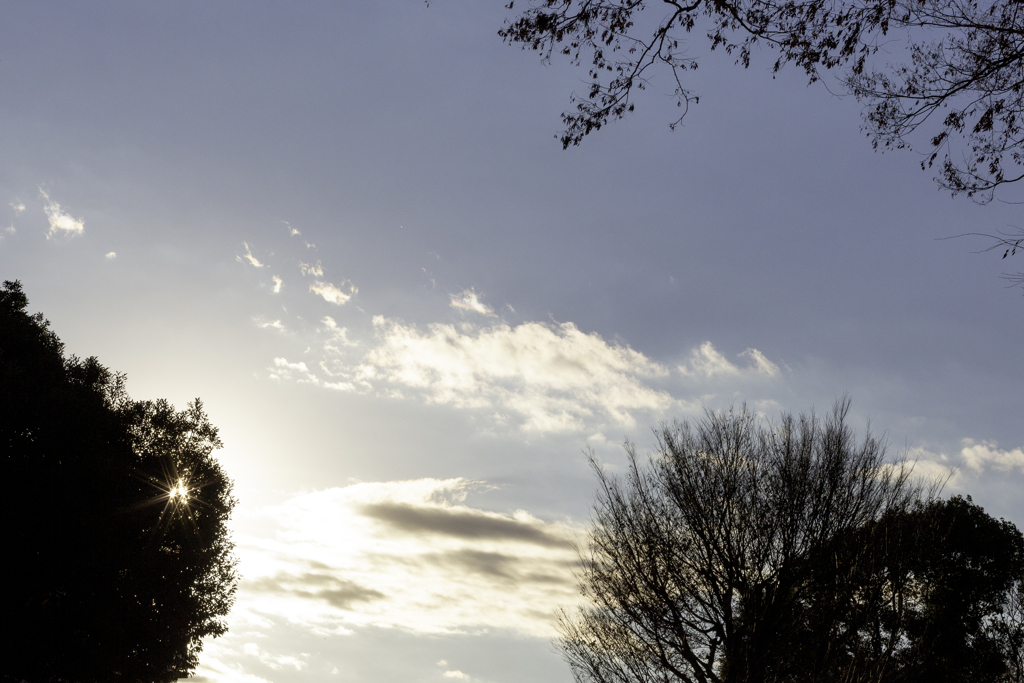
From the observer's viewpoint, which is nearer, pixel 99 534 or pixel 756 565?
pixel 756 565

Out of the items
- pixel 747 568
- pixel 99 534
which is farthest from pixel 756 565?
pixel 99 534

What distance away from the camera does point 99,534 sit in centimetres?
1955

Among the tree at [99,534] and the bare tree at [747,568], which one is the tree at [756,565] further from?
the tree at [99,534]

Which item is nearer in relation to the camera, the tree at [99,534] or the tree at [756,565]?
the tree at [756,565]

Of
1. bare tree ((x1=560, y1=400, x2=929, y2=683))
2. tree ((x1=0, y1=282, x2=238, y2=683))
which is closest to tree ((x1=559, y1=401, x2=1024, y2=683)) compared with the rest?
bare tree ((x1=560, y1=400, x2=929, y2=683))

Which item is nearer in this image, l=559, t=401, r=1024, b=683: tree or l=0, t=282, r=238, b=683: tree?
l=559, t=401, r=1024, b=683: tree

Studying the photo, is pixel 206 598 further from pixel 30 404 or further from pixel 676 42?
pixel 676 42

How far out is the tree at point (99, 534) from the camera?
18.8m

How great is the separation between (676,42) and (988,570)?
24452mm

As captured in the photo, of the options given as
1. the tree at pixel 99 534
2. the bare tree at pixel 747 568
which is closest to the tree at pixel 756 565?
the bare tree at pixel 747 568

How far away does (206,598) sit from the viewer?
75.7 feet

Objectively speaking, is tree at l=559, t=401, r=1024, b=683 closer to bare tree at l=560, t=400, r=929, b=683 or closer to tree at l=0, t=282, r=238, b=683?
bare tree at l=560, t=400, r=929, b=683

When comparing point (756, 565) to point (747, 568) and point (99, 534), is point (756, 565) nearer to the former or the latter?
point (747, 568)

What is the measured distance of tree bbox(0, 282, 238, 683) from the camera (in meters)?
18.8
